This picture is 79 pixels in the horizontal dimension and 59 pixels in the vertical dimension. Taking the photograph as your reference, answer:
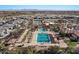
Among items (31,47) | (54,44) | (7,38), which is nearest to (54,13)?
(54,44)

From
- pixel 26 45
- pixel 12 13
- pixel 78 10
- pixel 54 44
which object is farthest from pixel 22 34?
pixel 78 10

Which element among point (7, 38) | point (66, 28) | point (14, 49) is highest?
point (66, 28)

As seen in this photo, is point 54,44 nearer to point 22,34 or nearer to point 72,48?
point 72,48

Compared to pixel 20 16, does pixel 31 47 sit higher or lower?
lower

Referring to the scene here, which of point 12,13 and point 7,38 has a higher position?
point 12,13

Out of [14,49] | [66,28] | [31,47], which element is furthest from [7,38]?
[66,28]

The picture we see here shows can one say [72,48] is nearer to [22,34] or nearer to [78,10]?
[78,10]

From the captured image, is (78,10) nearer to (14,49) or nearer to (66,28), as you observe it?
(66,28)
